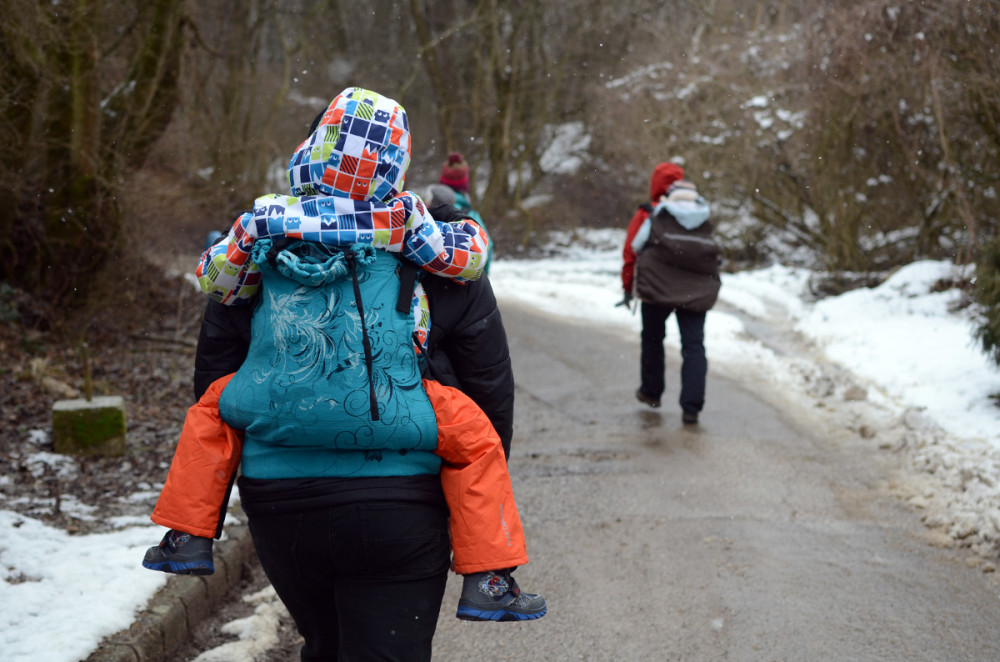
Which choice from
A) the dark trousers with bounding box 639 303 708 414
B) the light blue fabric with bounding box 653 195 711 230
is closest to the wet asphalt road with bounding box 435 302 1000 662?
the dark trousers with bounding box 639 303 708 414

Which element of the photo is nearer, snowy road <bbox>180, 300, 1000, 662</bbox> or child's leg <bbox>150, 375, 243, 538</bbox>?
child's leg <bbox>150, 375, 243, 538</bbox>

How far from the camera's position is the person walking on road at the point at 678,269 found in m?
6.98

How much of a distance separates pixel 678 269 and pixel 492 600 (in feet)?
16.5

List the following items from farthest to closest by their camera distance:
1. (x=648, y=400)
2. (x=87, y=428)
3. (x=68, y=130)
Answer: (x=68, y=130), (x=648, y=400), (x=87, y=428)

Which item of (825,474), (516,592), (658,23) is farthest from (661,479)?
(658,23)

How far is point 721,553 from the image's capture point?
4.78 m

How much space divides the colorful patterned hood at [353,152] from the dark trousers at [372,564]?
2.35 ft

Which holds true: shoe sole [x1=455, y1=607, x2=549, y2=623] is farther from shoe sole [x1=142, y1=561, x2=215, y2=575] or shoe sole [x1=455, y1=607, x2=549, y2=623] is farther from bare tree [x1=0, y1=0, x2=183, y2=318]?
bare tree [x1=0, y1=0, x2=183, y2=318]

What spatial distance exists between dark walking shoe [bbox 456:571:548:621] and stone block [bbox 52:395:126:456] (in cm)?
425

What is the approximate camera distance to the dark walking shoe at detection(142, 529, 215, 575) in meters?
2.31

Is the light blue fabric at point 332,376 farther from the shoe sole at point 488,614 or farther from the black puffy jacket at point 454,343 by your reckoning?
the shoe sole at point 488,614

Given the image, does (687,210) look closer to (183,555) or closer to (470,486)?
(470,486)

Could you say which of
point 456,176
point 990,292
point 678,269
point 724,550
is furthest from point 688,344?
point 724,550

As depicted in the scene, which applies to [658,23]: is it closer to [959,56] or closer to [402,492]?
[959,56]
